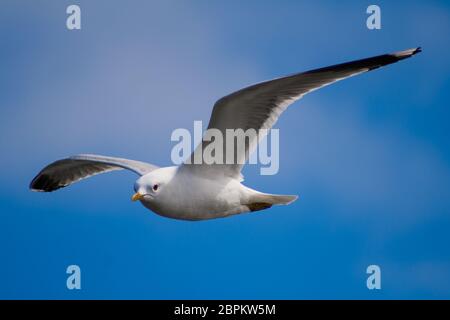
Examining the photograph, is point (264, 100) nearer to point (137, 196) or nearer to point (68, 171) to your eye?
point (137, 196)

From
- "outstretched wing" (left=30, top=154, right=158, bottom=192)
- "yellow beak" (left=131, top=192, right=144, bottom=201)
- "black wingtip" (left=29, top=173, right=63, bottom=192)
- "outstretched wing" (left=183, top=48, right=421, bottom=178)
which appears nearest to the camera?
"outstretched wing" (left=183, top=48, right=421, bottom=178)

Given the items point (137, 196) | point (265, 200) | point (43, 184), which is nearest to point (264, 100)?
point (265, 200)

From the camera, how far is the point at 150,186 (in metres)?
5.42

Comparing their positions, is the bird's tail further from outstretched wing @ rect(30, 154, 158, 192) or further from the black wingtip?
the black wingtip

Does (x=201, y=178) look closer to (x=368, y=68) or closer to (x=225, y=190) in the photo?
(x=225, y=190)

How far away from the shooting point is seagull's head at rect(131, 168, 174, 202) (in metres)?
5.42

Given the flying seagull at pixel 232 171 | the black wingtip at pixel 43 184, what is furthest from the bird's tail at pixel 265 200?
the black wingtip at pixel 43 184

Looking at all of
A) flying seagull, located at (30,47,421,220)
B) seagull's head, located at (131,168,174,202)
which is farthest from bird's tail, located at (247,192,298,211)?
seagull's head, located at (131,168,174,202)

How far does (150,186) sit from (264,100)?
980mm

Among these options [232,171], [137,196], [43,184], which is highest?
[43,184]

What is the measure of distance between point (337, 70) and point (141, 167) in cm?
186

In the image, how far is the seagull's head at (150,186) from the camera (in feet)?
17.8

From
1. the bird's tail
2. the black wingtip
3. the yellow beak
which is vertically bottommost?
Result: the yellow beak
